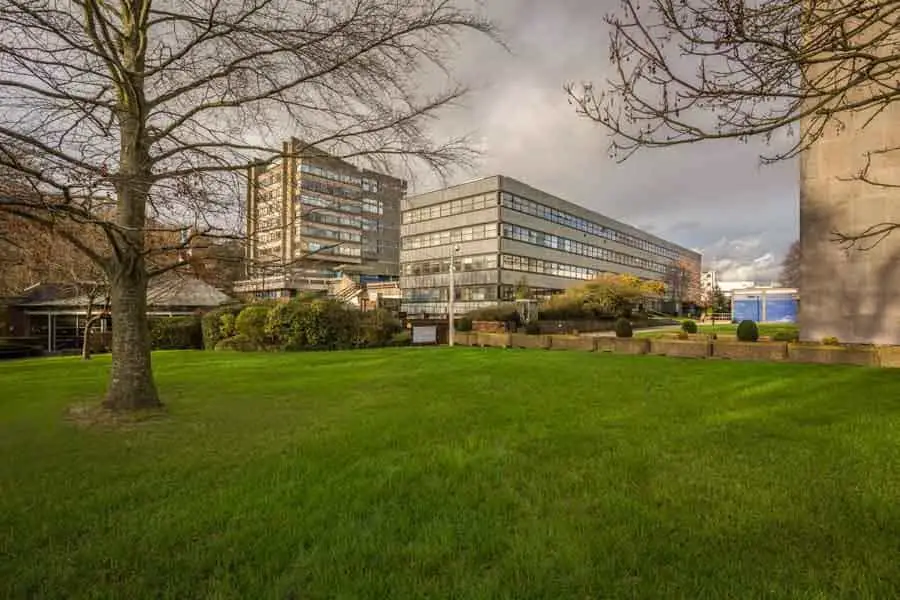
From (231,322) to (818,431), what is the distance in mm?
23907

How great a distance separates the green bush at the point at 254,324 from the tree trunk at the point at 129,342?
15416 millimetres

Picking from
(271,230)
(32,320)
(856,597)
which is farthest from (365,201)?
(32,320)

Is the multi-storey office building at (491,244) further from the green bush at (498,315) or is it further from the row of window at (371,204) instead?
the row of window at (371,204)

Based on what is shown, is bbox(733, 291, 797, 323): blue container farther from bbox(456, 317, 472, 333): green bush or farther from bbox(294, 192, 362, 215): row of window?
bbox(294, 192, 362, 215): row of window

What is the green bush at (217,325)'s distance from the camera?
23.6 meters

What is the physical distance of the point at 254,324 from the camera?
73.7 ft

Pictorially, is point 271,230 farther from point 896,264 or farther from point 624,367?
point 896,264

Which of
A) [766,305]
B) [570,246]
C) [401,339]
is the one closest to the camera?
[401,339]

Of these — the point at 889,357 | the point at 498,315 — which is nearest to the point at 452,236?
the point at 498,315

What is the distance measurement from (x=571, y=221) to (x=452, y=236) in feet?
62.3

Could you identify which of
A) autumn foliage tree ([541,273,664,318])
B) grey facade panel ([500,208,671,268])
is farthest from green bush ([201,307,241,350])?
grey facade panel ([500,208,671,268])

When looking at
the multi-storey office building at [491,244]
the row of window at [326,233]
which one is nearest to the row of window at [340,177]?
the row of window at [326,233]

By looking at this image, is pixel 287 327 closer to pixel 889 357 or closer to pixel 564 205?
pixel 889 357

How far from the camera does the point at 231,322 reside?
23469 mm
